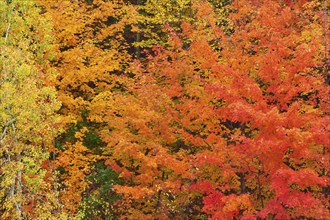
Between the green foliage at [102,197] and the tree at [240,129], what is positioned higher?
the tree at [240,129]

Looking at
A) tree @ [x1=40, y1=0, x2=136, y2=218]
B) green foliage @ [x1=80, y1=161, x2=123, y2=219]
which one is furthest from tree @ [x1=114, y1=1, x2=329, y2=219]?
tree @ [x1=40, y1=0, x2=136, y2=218]

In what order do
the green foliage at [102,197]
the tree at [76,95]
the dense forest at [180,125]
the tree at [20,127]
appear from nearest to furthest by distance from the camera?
1. the dense forest at [180,125]
2. the tree at [20,127]
3. the green foliage at [102,197]
4. the tree at [76,95]

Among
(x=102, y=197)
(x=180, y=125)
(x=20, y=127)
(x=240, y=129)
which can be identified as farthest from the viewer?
(x=180, y=125)

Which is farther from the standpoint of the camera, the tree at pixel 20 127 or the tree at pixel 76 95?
the tree at pixel 76 95

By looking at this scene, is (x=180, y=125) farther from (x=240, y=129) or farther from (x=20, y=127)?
(x=20, y=127)

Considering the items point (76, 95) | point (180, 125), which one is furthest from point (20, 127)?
point (180, 125)

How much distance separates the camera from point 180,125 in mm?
20719

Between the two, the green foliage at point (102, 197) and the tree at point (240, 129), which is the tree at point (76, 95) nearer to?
the green foliage at point (102, 197)

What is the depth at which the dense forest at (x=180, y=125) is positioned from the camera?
55.3ft

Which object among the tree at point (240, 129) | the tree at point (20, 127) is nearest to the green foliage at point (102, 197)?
the tree at point (240, 129)

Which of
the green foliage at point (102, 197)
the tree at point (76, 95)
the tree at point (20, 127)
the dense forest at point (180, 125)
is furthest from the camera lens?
the tree at point (76, 95)

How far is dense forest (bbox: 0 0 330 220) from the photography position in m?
16.9

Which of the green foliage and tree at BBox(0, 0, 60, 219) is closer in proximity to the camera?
tree at BBox(0, 0, 60, 219)

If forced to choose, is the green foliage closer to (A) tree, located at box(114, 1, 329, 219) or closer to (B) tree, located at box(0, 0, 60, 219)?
(A) tree, located at box(114, 1, 329, 219)
